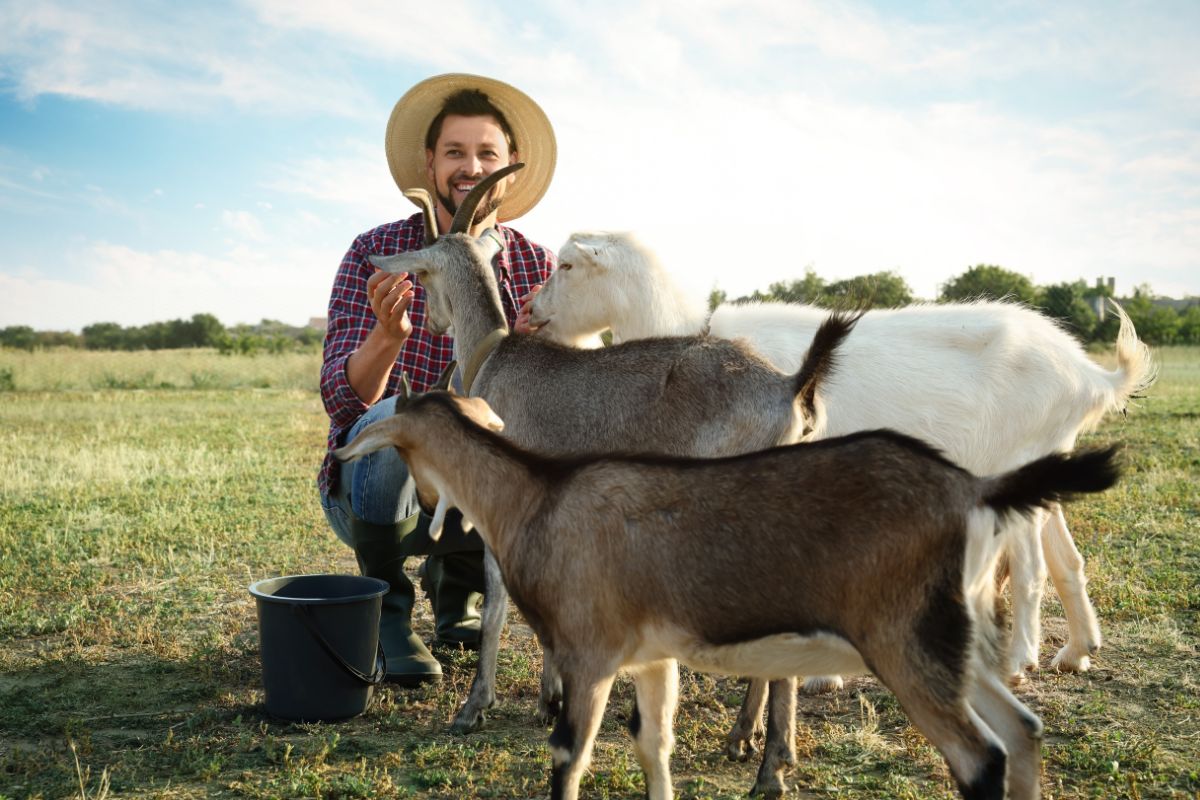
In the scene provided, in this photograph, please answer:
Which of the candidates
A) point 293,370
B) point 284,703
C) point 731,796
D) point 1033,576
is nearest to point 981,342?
point 1033,576

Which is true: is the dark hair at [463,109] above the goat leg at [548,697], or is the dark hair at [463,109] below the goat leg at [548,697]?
above

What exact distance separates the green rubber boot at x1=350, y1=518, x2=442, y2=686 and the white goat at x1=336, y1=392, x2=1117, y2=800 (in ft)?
5.98

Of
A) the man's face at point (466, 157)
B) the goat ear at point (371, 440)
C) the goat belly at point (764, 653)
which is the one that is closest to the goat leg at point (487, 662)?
the goat ear at point (371, 440)

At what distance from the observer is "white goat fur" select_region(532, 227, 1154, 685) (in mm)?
4758

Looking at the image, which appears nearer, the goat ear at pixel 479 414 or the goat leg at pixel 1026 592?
the goat ear at pixel 479 414

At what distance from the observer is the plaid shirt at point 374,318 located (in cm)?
545

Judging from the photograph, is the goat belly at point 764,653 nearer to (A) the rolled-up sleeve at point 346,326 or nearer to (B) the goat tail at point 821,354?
(B) the goat tail at point 821,354

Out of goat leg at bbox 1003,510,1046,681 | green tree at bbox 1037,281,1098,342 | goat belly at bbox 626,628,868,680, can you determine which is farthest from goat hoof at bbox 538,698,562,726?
green tree at bbox 1037,281,1098,342

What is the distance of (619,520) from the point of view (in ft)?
10.2

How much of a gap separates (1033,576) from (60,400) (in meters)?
22.6

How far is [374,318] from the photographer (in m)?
5.64

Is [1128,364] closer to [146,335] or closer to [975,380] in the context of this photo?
[975,380]

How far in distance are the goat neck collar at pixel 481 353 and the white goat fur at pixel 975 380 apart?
29 cm

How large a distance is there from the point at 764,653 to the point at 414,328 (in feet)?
11.3
